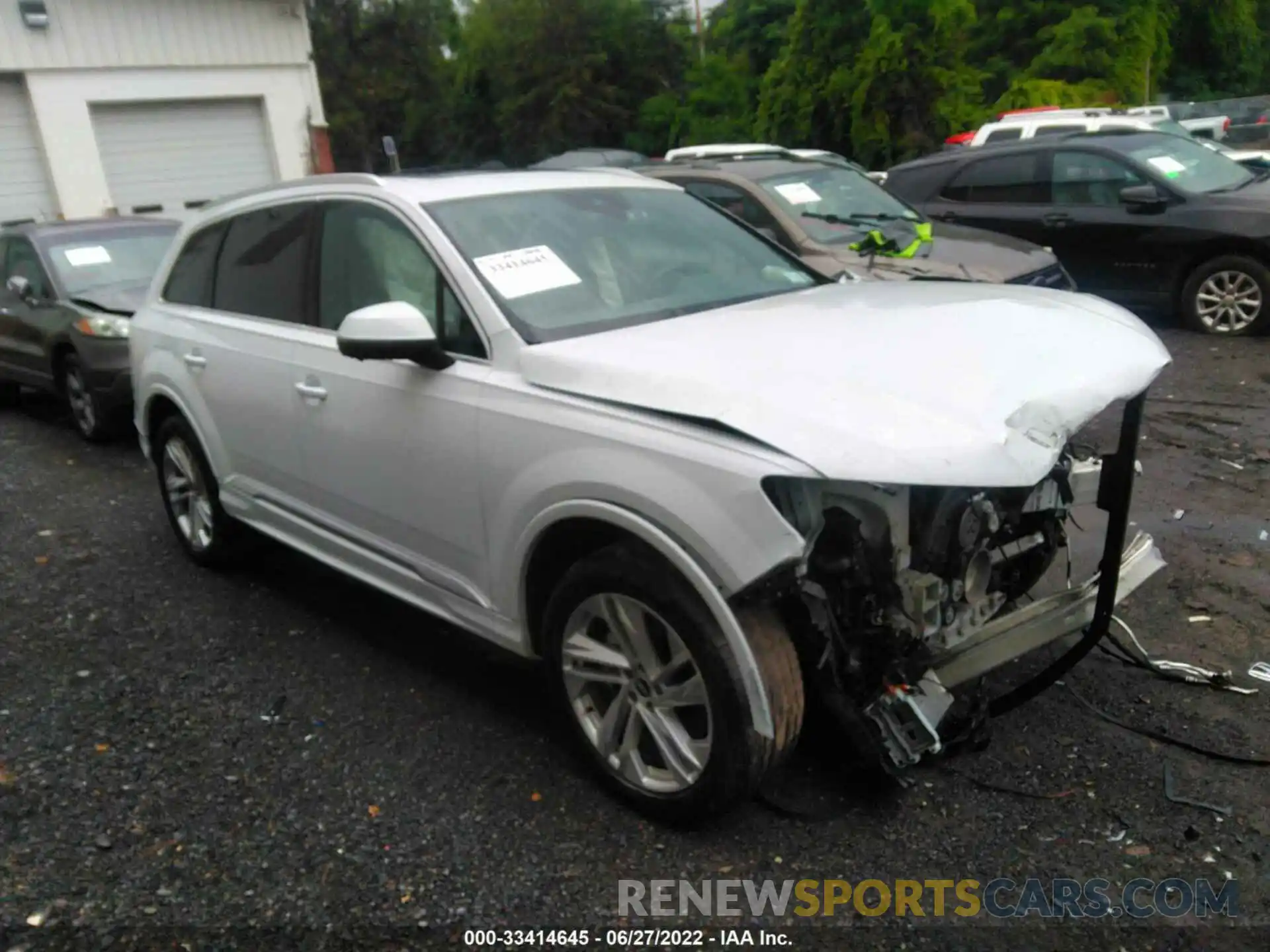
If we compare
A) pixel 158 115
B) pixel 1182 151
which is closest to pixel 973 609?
pixel 1182 151

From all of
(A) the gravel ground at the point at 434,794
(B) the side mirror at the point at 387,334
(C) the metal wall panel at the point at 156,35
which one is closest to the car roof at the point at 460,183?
(B) the side mirror at the point at 387,334

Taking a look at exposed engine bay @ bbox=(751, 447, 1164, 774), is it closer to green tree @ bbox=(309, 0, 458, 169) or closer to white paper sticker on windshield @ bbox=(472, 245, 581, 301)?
white paper sticker on windshield @ bbox=(472, 245, 581, 301)

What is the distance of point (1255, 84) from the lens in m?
38.8

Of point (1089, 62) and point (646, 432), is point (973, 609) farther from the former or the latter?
point (1089, 62)

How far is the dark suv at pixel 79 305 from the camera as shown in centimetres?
761

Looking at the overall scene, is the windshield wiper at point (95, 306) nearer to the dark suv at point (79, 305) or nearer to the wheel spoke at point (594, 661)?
the dark suv at point (79, 305)

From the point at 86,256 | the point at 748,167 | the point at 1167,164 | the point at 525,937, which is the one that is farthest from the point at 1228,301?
the point at 86,256

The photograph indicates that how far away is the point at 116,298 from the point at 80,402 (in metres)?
0.78

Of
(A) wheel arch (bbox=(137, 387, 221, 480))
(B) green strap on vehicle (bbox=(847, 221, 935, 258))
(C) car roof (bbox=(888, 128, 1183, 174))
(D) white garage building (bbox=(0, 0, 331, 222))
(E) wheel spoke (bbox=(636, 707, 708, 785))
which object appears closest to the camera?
(E) wheel spoke (bbox=(636, 707, 708, 785))

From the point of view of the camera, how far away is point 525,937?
2766mm

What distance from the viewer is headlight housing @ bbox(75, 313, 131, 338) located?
760 cm

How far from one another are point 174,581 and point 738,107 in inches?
1075

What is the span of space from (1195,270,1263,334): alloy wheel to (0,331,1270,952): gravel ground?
440 cm

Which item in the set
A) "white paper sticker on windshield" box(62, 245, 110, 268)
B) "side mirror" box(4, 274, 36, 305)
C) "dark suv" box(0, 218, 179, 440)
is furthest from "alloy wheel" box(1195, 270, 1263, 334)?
"side mirror" box(4, 274, 36, 305)
